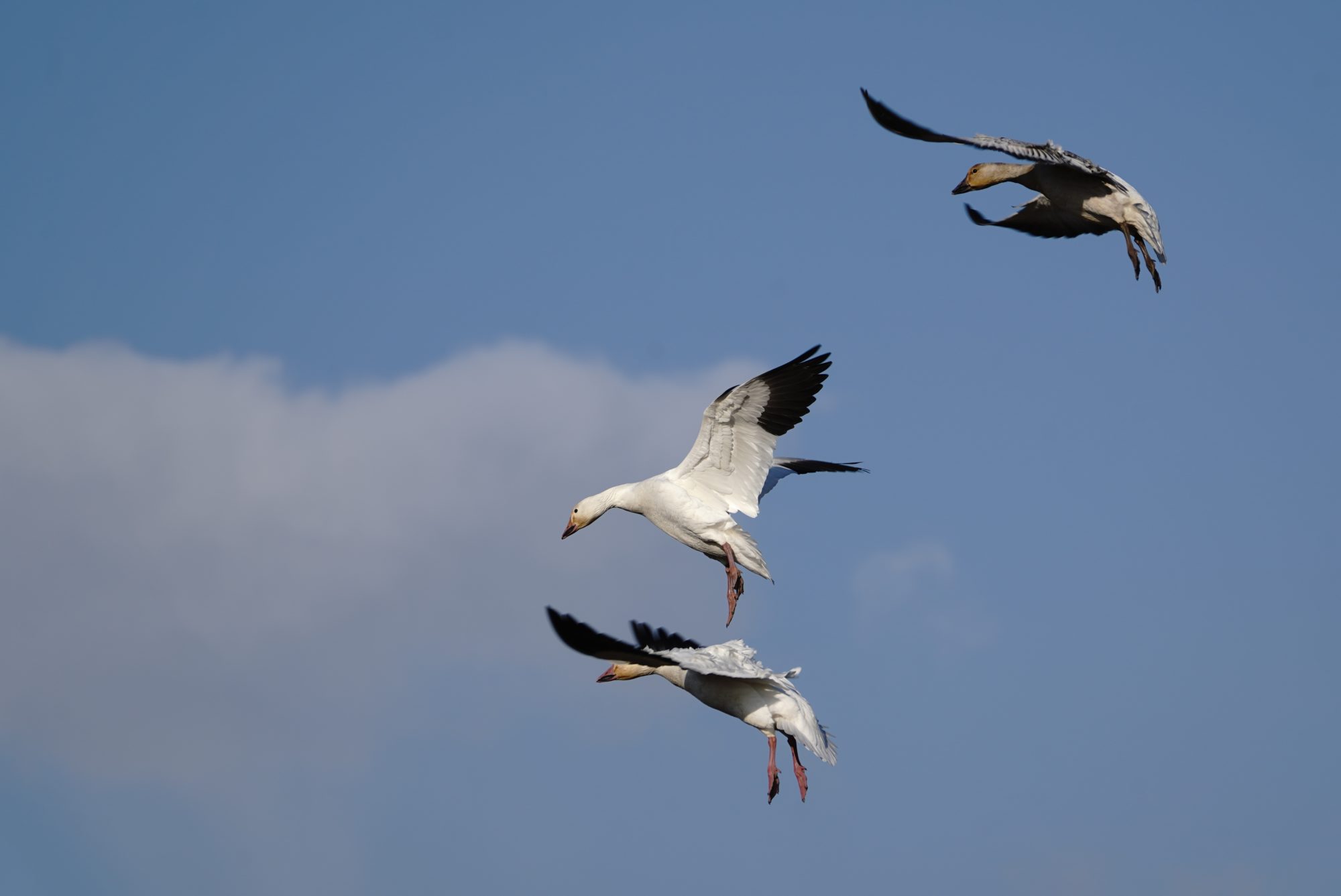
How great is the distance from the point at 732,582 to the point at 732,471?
1.04 meters

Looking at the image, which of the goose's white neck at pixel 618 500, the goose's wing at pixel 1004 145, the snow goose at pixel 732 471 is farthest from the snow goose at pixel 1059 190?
the goose's white neck at pixel 618 500

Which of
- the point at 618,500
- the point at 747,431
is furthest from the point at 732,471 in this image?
the point at 618,500

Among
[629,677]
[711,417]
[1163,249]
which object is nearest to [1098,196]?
[1163,249]

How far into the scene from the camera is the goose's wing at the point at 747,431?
14836 mm

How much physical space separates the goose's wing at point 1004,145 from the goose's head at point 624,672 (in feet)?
17.9

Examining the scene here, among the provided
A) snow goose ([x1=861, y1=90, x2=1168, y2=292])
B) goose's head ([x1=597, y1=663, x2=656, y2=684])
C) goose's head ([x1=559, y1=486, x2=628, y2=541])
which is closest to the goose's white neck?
goose's head ([x1=559, y1=486, x2=628, y2=541])

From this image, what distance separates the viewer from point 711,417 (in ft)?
49.0

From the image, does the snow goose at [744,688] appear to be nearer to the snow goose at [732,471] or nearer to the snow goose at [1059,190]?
the snow goose at [732,471]

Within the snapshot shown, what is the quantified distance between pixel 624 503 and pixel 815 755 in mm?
3309

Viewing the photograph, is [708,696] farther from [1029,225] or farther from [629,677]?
[1029,225]

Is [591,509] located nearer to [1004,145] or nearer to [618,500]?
[618,500]

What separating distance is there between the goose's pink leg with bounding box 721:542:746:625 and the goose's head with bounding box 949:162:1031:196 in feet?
15.0

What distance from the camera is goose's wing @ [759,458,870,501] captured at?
1664 centimetres

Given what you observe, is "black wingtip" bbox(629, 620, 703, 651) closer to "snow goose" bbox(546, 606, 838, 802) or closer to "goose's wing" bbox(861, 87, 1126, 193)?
"snow goose" bbox(546, 606, 838, 802)
